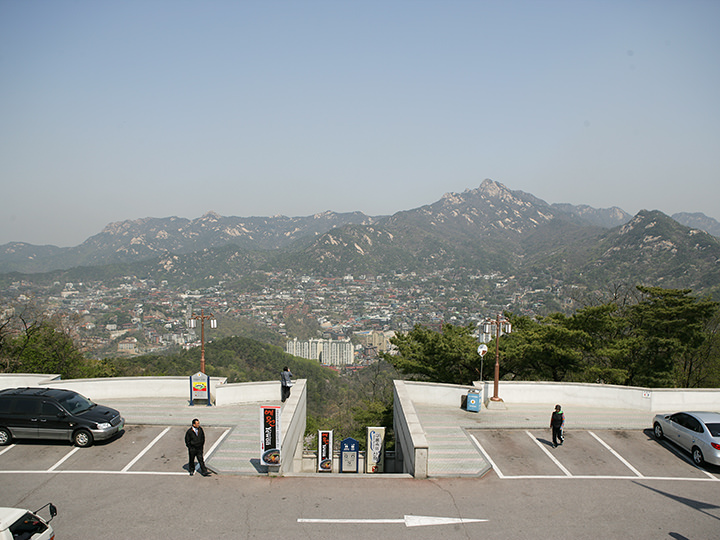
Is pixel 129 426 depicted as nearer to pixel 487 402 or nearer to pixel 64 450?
pixel 64 450

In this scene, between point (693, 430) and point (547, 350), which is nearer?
point (693, 430)

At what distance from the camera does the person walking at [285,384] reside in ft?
50.1

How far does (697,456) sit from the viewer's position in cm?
1167

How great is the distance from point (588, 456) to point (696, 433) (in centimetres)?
276

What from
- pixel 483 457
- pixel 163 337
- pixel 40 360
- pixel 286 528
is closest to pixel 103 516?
pixel 286 528

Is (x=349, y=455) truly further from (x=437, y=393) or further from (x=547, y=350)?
(x=547, y=350)

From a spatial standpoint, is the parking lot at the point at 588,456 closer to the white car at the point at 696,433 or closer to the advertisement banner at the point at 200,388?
the white car at the point at 696,433

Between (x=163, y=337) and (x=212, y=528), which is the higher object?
(x=212, y=528)

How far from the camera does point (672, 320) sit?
24156 mm

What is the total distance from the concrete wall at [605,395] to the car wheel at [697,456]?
409 cm

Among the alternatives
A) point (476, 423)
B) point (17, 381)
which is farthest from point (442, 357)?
point (17, 381)

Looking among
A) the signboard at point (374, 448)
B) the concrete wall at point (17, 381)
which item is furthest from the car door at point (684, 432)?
the concrete wall at point (17, 381)

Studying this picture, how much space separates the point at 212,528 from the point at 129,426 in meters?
6.52

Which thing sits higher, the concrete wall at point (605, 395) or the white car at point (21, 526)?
the white car at point (21, 526)
